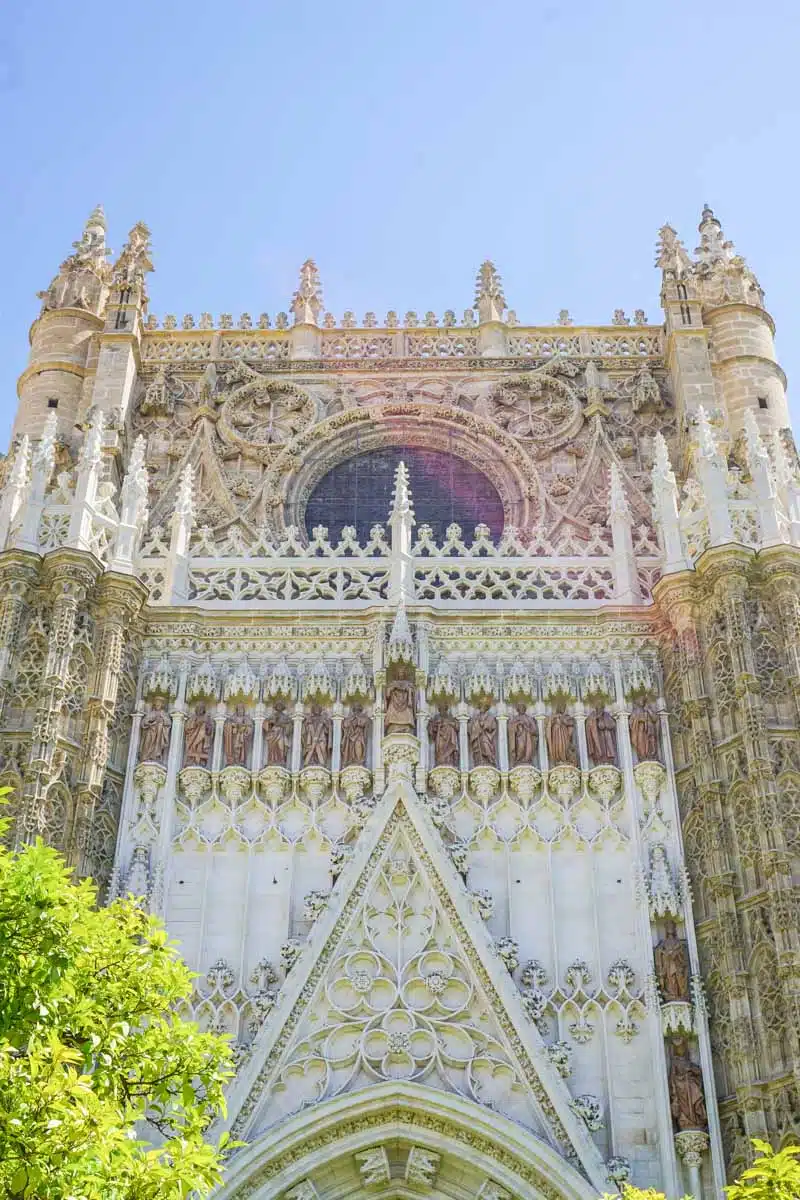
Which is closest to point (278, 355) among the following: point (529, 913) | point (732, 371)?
point (732, 371)

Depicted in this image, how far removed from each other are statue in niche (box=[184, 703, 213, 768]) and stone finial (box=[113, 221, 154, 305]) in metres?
7.73

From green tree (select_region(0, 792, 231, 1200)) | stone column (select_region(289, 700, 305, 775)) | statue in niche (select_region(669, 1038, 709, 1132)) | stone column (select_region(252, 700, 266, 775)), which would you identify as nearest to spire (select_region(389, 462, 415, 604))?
stone column (select_region(289, 700, 305, 775))

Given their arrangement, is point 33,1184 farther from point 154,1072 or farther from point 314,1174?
point 314,1174

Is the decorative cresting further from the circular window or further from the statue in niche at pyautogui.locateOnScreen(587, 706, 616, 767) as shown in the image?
the circular window

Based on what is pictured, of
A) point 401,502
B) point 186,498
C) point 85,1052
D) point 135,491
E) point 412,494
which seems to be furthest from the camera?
point 412,494

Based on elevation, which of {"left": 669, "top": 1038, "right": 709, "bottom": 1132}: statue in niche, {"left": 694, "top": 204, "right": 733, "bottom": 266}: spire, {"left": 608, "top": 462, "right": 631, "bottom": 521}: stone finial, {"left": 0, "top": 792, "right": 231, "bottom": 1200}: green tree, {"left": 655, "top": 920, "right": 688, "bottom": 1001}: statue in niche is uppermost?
{"left": 694, "top": 204, "right": 733, "bottom": 266}: spire

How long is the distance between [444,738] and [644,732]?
6.96ft

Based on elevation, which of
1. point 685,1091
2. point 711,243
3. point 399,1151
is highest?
point 711,243

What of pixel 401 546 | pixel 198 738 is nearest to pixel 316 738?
pixel 198 738

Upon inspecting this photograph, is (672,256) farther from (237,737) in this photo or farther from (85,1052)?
(85,1052)

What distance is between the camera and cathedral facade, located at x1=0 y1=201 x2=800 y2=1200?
14.5m

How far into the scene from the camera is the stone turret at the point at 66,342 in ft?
70.0

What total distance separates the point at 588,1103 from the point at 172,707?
6059 millimetres

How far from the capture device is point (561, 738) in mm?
16891
